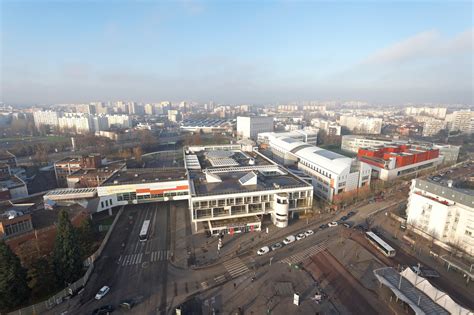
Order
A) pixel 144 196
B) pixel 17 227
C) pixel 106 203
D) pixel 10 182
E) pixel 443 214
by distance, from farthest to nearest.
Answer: pixel 10 182 < pixel 144 196 < pixel 106 203 < pixel 443 214 < pixel 17 227

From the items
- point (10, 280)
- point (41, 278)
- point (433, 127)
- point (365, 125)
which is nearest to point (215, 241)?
point (41, 278)

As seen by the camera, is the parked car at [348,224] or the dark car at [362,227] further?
the parked car at [348,224]

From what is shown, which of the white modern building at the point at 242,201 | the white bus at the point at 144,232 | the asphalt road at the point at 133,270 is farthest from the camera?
the white modern building at the point at 242,201

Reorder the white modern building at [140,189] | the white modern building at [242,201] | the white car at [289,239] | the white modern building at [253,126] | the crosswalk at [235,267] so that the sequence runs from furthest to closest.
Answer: the white modern building at [253,126], the white modern building at [140,189], the white modern building at [242,201], the white car at [289,239], the crosswalk at [235,267]

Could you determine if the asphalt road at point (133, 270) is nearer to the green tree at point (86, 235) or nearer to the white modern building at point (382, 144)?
the green tree at point (86, 235)

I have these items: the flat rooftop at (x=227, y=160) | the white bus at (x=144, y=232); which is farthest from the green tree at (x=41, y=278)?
the flat rooftop at (x=227, y=160)

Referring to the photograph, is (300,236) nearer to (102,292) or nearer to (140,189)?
(102,292)

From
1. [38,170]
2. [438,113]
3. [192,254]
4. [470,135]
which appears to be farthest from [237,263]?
[438,113]
